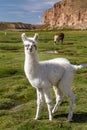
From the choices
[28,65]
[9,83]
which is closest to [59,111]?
[28,65]

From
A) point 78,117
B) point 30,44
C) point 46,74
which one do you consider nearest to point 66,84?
point 46,74

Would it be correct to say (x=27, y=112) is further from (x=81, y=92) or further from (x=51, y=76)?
(x=81, y=92)

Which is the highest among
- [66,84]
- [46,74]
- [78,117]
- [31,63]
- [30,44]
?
[30,44]

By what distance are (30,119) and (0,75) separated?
35.8ft

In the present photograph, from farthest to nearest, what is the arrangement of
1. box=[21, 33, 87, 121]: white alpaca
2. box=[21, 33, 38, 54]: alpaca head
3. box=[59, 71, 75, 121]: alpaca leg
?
box=[59, 71, 75, 121]: alpaca leg, box=[21, 33, 87, 121]: white alpaca, box=[21, 33, 38, 54]: alpaca head

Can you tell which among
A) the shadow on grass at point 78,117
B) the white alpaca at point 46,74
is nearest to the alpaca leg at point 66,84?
the white alpaca at point 46,74

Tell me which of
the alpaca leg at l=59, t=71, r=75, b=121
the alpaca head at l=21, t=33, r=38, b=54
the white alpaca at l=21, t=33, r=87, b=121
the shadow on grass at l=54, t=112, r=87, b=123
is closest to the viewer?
the alpaca head at l=21, t=33, r=38, b=54

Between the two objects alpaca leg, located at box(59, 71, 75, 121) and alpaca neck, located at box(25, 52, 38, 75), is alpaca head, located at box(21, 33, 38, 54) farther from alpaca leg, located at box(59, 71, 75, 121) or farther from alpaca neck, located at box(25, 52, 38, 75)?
alpaca leg, located at box(59, 71, 75, 121)

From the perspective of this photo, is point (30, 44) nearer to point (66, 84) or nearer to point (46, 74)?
point (46, 74)

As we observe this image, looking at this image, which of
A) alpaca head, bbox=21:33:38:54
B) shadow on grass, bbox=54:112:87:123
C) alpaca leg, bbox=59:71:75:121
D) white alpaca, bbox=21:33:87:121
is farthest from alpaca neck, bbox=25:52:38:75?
shadow on grass, bbox=54:112:87:123

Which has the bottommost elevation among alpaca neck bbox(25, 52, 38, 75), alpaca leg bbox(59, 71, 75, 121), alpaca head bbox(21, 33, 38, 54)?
alpaca leg bbox(59, 71, 75, 121)

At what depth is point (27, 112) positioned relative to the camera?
13477 millimetres

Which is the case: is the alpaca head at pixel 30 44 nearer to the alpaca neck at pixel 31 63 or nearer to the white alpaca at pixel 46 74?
the white alpaca at pixel 46 74

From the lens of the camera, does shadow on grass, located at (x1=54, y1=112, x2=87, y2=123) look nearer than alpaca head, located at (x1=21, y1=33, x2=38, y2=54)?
No
